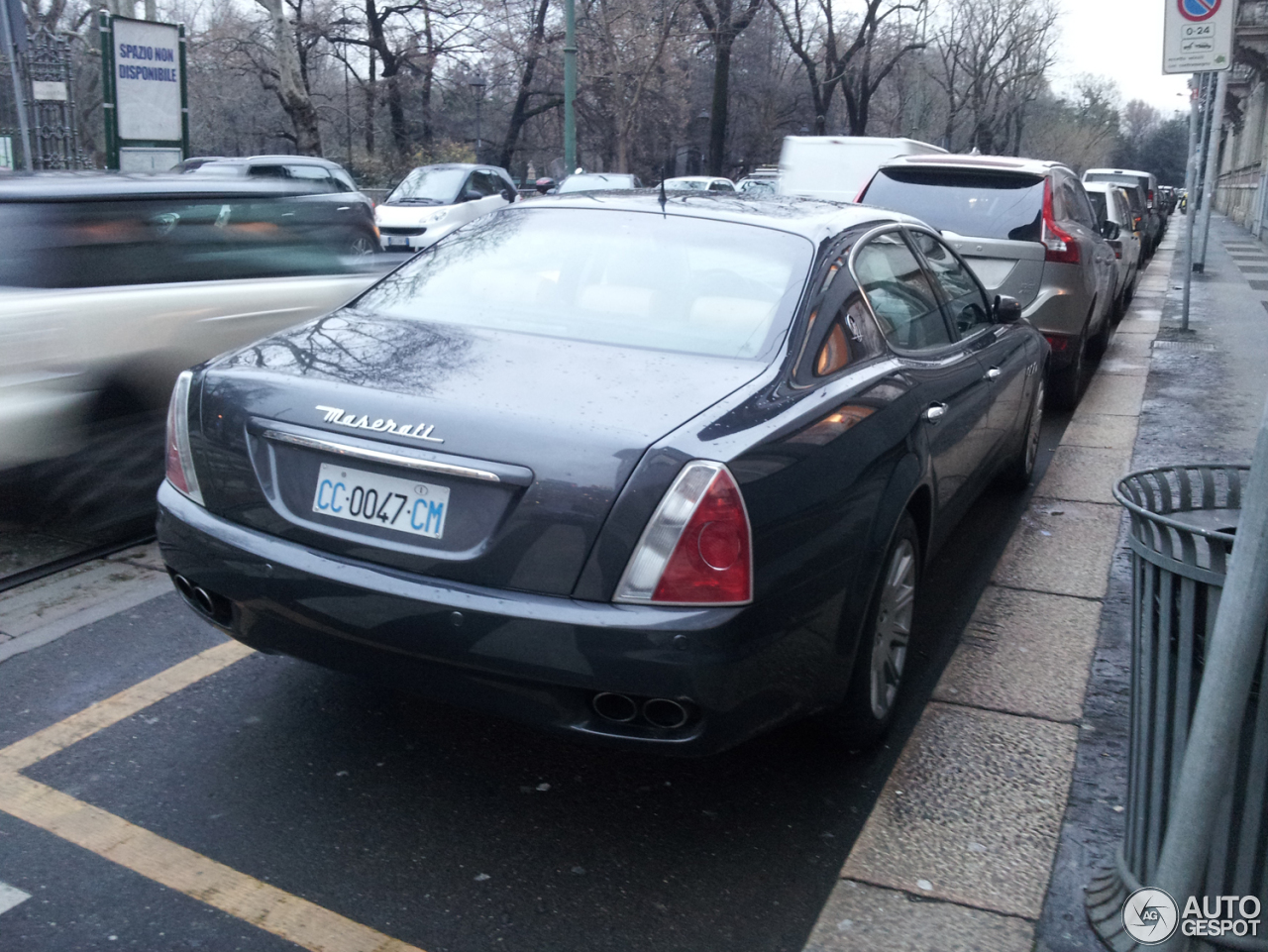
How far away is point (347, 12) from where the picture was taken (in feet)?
131

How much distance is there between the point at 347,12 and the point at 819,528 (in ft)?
135

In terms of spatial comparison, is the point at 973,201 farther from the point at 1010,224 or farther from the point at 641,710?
the point at 641,710

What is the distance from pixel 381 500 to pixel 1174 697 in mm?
1819

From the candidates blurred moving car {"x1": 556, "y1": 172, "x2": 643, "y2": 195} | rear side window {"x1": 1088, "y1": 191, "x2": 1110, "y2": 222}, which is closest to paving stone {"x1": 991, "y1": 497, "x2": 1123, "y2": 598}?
rear side window {"x1": 1088, "y1": 191, "x2": 1110, "y2": 222}

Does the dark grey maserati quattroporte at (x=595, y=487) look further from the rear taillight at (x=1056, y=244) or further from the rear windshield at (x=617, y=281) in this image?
the rear taillight at (x=1056, y=244)

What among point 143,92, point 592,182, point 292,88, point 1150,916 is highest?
point 292,88

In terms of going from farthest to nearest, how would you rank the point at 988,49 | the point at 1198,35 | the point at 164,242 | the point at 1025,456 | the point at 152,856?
the point at 988,49 → the point at 1198,35 → the point at 1025,456 → the point at 164,242 → the point at 152,856

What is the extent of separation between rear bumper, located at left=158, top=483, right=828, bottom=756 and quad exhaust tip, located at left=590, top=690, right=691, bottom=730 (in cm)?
2

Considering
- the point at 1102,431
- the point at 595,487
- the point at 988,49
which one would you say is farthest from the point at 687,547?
the point at 988,49

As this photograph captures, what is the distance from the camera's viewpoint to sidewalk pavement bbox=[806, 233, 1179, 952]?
282cm

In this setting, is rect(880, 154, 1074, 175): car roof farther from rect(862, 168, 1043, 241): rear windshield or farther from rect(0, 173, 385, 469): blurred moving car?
rect(0, 173, 385, 469): blurred moving car

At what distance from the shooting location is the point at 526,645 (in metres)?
2.77

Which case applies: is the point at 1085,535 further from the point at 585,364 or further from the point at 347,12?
the point at 347,12

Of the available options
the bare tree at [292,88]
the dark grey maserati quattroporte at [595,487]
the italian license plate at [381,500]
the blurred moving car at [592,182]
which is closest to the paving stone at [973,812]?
the dark grey maserati quattroporte at [595,487]
